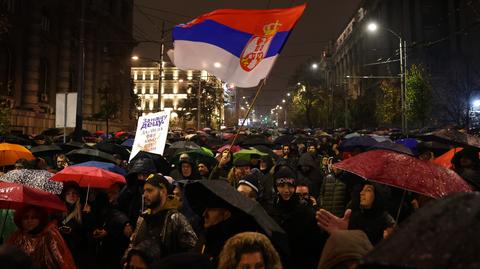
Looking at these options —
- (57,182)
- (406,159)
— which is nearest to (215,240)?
(406,159)

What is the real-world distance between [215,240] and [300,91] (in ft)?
237

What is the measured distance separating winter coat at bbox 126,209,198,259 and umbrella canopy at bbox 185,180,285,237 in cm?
27

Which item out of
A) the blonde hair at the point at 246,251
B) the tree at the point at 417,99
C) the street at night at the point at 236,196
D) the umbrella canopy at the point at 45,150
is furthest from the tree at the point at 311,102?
the blonde hair at the point at 246,251

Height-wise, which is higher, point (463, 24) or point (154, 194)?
point (463, 24)

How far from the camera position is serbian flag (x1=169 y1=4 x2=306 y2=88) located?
782cm

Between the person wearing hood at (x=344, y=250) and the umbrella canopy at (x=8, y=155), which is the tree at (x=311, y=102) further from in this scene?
the person wearing hood at (x=344, y=250)

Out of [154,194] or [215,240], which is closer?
[215,240]

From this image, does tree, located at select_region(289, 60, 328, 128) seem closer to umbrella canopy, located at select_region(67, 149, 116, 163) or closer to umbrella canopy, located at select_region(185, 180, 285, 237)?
umbrella canopy, located at select_region(67, 149, 116, 163)

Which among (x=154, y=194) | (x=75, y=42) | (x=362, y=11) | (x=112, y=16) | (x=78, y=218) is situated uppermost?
(x=362, y=11)

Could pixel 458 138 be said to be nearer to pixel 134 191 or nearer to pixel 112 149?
pixel 134 191

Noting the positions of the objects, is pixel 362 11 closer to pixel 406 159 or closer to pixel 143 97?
pixel 143 97

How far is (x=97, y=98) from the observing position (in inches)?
2060

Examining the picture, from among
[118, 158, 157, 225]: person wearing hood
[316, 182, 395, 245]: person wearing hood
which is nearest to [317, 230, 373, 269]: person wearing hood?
[316, 182, 395, 245]: person wearing hood

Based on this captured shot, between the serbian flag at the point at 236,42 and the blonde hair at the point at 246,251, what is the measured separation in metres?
4.93
